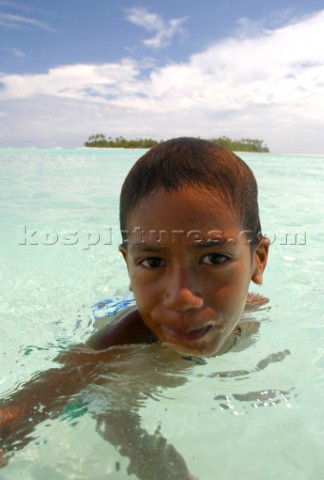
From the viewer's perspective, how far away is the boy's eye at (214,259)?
1.72 meters

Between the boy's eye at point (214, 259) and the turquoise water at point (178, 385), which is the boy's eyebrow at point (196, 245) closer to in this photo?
the boy's eye at point (214, 259)

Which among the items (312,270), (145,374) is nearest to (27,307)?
(145,374)


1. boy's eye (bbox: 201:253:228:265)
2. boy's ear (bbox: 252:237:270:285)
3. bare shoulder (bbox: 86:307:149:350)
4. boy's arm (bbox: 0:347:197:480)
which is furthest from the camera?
bare shoulder (bbox: 86:307:149:350)

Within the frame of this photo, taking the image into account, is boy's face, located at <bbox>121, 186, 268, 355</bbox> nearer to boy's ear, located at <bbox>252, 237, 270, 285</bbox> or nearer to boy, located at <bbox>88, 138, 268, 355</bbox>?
boy, located at <bbox>88, 138, 268, 355</bbox>

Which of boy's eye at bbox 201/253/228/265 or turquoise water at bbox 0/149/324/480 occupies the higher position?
boy's eye at bbox 201/253/228/265

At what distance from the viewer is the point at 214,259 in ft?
5.74

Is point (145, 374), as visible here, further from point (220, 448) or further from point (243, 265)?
point (243, 265)

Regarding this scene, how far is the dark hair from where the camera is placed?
1741 mm

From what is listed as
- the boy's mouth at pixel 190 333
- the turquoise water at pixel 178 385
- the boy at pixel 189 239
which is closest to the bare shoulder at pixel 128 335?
the turquoise water at pixel 178 385

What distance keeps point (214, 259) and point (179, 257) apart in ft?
0.53

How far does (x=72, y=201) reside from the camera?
8.08 meters

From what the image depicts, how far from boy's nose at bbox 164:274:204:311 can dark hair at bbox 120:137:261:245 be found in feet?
1.18

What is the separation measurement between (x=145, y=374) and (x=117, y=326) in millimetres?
283

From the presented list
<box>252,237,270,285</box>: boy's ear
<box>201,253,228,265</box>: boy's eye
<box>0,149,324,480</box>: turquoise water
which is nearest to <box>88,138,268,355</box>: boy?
<box>201,253,228,265</box>: boy's eye
